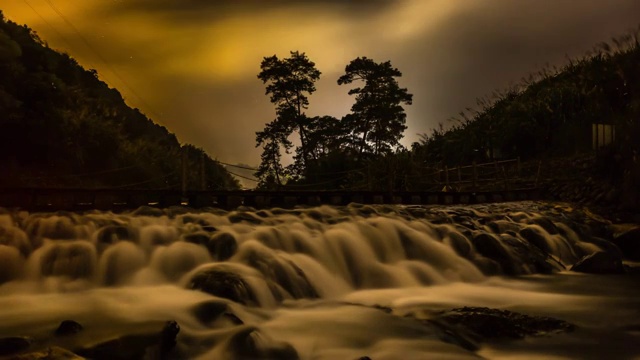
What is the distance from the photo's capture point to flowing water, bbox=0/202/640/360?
4.36 m

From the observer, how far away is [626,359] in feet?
13.3

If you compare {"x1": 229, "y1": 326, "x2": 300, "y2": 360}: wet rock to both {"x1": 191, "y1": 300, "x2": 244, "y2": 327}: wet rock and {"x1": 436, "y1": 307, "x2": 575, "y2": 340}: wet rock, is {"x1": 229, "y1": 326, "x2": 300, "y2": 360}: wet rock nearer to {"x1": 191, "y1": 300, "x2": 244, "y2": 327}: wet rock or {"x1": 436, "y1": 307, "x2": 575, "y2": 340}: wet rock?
{"x1": 191, "y1": 300, "x2": 244, "y2": 327}: wet rock

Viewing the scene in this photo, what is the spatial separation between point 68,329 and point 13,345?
1.74 feet

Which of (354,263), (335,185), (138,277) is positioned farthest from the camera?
(335,185)

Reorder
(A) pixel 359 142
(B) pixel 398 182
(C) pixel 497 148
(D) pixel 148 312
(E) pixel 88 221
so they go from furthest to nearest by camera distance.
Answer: (A) pixel 359 142
(C) pixel 497 148
(B) pixel 398 182
(E) pixel 88 221
(D) pixel 148 312

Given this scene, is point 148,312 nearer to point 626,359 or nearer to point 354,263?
point 354,263

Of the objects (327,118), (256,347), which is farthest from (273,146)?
(256,347)

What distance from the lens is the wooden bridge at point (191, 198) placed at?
10.2m

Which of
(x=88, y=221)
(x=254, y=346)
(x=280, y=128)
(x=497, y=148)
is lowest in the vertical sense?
(x=254, y=346)

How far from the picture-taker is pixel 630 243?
1028 cm

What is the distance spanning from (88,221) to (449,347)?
6.64 metres

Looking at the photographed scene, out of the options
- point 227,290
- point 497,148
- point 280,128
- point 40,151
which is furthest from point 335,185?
point 227,290

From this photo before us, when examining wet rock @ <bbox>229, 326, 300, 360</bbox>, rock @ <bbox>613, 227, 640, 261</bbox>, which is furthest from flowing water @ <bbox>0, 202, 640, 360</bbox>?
rock @ <bbox>613, 227, 640, 261</bbox>

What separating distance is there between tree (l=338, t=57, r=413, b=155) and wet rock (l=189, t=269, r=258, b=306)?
1353 inches
